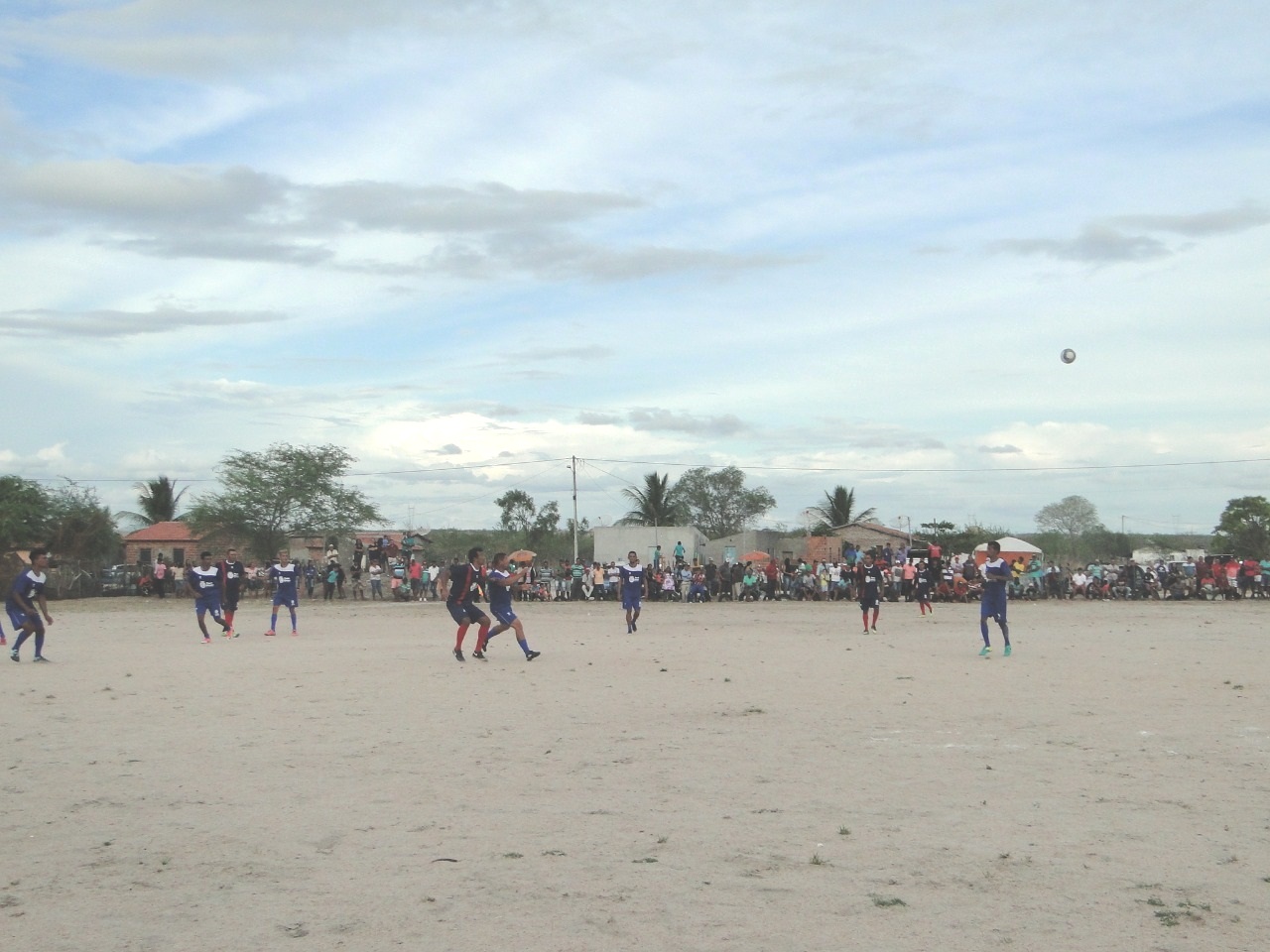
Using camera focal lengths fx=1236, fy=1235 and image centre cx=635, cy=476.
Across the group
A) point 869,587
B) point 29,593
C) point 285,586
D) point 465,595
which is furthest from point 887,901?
point 285,586

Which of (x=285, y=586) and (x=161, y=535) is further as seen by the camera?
(x=161, y=535)

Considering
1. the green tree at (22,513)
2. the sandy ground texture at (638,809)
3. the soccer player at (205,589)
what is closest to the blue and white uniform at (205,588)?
the soccer player at (205,589)

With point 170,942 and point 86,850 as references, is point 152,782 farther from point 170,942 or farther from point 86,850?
point 170,942

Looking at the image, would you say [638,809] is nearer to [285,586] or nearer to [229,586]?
[285,586]

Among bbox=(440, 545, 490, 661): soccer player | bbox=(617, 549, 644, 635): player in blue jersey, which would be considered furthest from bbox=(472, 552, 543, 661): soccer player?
bbox=(617, 549, 644, 635): player in blue jersey

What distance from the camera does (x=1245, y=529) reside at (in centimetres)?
6825

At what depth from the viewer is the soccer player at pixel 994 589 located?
724 inches

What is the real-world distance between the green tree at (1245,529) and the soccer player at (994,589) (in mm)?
45446

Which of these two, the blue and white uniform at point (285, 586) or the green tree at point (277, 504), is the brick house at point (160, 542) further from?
the blue and white uniform at point (285, 586)

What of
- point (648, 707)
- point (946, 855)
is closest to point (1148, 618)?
point (648, 707)

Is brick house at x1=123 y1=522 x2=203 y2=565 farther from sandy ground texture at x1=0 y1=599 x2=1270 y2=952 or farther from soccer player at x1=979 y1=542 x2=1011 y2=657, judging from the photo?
soccer player at x1=979 y1=542 x2=1011 y2=657

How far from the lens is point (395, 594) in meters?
43.9

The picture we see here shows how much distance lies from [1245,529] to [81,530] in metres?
59.0

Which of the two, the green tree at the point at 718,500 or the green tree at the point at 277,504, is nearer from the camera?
the green tree at the point at 277,504
